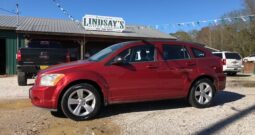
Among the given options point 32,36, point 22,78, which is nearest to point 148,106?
point 22,78

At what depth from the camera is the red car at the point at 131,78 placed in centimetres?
659

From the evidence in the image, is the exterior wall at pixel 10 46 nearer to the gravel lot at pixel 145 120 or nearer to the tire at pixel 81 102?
the gravel lot at pixel 145 120

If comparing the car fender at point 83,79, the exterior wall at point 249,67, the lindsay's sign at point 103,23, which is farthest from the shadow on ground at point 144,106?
the exterior wall at point 249,67

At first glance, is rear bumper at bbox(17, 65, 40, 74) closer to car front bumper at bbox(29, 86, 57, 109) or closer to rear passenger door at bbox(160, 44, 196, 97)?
car front bumper at bbox(29, 86, 57, 109)

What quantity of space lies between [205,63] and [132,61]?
1969mm

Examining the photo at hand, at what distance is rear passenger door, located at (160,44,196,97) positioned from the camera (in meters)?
7.54

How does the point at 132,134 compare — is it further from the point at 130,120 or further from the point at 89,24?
the point at 89,24

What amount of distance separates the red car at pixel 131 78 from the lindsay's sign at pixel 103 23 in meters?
15.4

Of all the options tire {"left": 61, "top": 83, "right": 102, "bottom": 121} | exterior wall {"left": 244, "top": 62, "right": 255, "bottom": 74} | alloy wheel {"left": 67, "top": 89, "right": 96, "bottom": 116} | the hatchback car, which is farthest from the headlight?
exterior wall {"left": 244, "top": 62, "right": 255, "bottom": 74}

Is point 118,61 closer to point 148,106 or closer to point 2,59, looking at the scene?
point 148,106

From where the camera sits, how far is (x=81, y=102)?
6.68 m

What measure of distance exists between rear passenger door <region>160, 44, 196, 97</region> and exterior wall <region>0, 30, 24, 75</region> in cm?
1479

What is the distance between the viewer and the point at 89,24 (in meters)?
22.9

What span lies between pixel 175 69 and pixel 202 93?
979 mm
